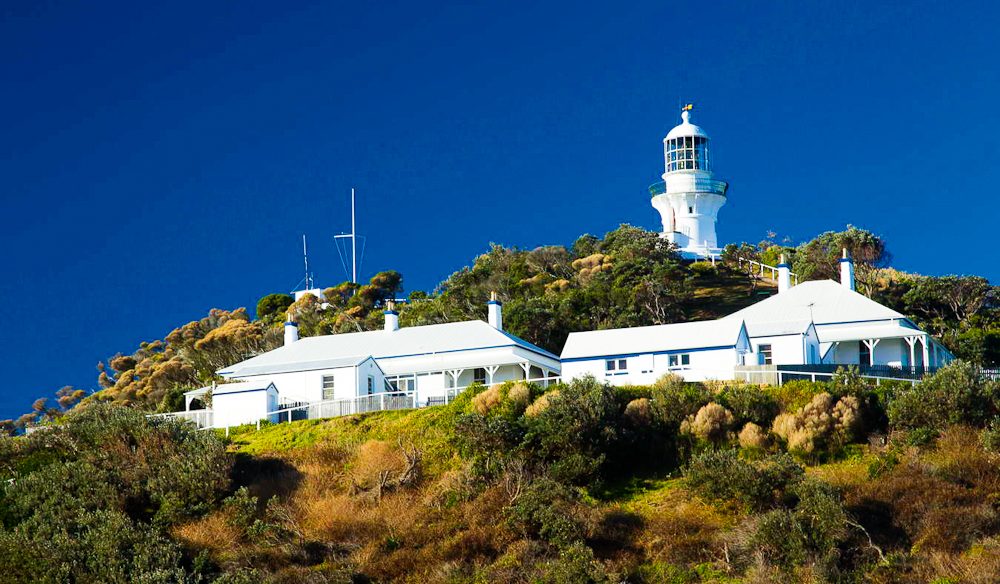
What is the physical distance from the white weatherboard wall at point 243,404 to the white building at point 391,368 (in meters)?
0.04

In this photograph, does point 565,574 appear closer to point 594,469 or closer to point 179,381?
point 594,469

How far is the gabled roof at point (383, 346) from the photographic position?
2020 inches

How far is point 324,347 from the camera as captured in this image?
53719 mm

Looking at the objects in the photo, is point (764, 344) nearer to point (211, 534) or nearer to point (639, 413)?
point (639, 413)

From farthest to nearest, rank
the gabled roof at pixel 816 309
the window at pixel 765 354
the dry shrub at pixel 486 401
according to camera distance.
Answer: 1. the gabled roof at pixel 816 309
2. the window at pixel 765 354
3. the dry shrub at pixel 486 401

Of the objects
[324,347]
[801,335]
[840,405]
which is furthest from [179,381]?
[840,405]

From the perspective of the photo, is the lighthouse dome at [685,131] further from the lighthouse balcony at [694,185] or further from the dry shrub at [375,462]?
the dry shrub at [375,462]

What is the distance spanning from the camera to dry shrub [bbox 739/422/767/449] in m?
39.5

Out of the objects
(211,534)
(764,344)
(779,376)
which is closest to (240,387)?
(211,534)

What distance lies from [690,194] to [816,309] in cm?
2724

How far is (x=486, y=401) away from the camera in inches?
1705

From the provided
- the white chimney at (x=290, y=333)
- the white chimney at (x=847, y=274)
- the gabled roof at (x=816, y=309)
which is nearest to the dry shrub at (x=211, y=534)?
the white chimney at (x=290, y=333)

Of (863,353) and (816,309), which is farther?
(816,309)

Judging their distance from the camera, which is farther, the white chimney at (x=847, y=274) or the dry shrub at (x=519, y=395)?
the white chimney at (x=847, y=274)
